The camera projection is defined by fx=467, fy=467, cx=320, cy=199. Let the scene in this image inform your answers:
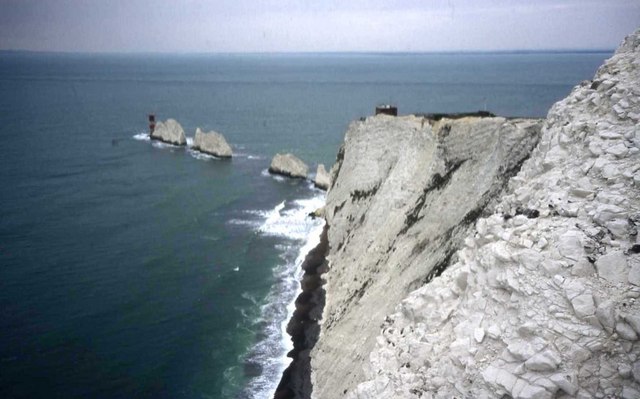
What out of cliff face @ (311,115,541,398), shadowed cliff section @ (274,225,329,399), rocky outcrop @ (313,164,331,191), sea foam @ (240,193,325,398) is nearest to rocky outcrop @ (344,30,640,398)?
cliff face @ (311,115,541,398)

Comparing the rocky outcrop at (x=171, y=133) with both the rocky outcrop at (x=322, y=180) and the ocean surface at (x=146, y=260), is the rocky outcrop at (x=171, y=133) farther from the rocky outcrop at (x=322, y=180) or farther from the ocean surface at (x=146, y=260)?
the rocky outcrop at (x=322, y=180)

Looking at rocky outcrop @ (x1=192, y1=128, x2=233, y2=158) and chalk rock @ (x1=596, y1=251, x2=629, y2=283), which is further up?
chalk rock @ (x1=596, y1=251, x2=629, y2=283)

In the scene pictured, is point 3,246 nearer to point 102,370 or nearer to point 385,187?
point 102,370

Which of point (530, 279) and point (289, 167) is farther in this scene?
point (289, 167)

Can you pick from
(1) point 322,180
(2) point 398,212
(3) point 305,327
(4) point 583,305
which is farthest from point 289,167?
(4) point 583,305

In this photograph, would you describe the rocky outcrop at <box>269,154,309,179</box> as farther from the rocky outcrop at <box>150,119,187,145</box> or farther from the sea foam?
the rocky outcrop at <box>150,119,187,145</box>

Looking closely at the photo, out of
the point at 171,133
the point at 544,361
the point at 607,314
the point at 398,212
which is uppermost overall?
the point at 607,314

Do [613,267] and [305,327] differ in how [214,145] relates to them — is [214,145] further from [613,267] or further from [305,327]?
[613,267]
